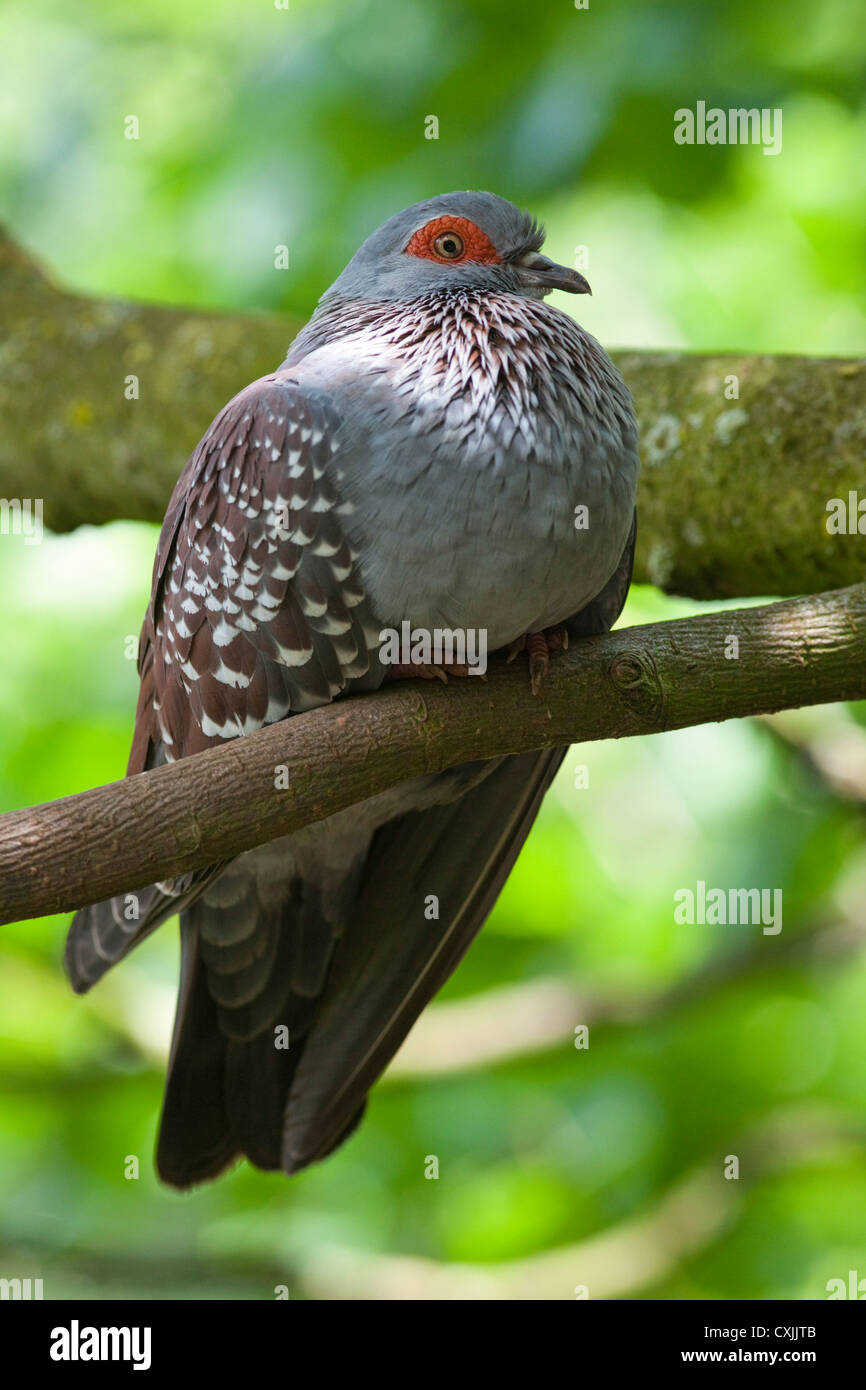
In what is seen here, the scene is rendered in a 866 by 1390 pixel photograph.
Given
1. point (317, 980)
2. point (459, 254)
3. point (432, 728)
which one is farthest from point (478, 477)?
point (317, 980)

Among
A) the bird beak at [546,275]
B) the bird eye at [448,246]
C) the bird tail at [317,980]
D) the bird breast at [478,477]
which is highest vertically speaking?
the bird eye at [448,246]

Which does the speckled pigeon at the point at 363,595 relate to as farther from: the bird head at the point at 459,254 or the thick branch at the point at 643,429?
the thick branch at the point at 643,429

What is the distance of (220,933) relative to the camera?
14.8 feet

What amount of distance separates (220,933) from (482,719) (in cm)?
163

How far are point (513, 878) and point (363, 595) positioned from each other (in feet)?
13.7

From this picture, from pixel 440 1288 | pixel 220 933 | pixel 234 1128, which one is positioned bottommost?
pixel 440 1288

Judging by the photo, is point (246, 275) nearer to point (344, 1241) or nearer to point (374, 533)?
point (374, 533)

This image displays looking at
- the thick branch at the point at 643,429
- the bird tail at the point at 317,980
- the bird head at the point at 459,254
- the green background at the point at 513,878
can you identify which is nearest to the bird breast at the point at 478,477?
the bird head at the point at 459,254

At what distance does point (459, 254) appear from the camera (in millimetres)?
3803

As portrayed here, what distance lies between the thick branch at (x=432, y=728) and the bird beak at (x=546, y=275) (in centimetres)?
105

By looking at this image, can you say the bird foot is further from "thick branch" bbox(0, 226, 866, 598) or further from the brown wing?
"thick branch" bbox(0, 226, 866, 598)

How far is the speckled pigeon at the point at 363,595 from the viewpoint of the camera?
329cm
